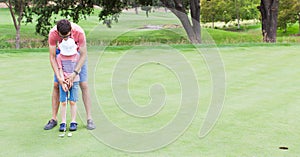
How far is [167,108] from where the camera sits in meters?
5.89

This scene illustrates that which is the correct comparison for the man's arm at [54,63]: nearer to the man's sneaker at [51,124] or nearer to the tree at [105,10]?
the man's sneaker at [51,124]

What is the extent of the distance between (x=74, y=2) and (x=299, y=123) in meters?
19.3

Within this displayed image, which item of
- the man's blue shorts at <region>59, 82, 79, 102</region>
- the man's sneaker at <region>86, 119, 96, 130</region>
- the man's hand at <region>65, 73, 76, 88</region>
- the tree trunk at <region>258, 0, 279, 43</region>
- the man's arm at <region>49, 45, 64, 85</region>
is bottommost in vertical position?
the man's sneaker at <region>86, 119, 96, 130</region>

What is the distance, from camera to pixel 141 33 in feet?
96.9

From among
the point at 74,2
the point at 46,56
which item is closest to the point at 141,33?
the point at 74,2

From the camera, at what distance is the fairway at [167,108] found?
414 cm

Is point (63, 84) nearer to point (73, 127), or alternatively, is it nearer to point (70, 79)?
point (70, 79)

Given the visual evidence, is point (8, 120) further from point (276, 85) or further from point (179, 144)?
point (276, 85)

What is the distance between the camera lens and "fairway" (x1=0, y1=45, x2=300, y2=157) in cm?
414

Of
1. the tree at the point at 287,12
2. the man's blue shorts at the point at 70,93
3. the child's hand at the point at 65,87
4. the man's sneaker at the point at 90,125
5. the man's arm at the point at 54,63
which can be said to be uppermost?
the tree at the point at 287,12

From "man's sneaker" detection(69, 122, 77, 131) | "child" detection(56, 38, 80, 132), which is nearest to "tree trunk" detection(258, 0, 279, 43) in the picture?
"child" detection(56, 38, 80, 132)

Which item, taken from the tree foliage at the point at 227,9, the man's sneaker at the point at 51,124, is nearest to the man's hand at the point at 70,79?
the man's sneaker at the point at 51,124

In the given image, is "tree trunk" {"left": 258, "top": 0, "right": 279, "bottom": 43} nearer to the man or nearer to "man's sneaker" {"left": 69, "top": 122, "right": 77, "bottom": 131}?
the man

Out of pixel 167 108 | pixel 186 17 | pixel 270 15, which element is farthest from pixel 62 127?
pixel 270 15
